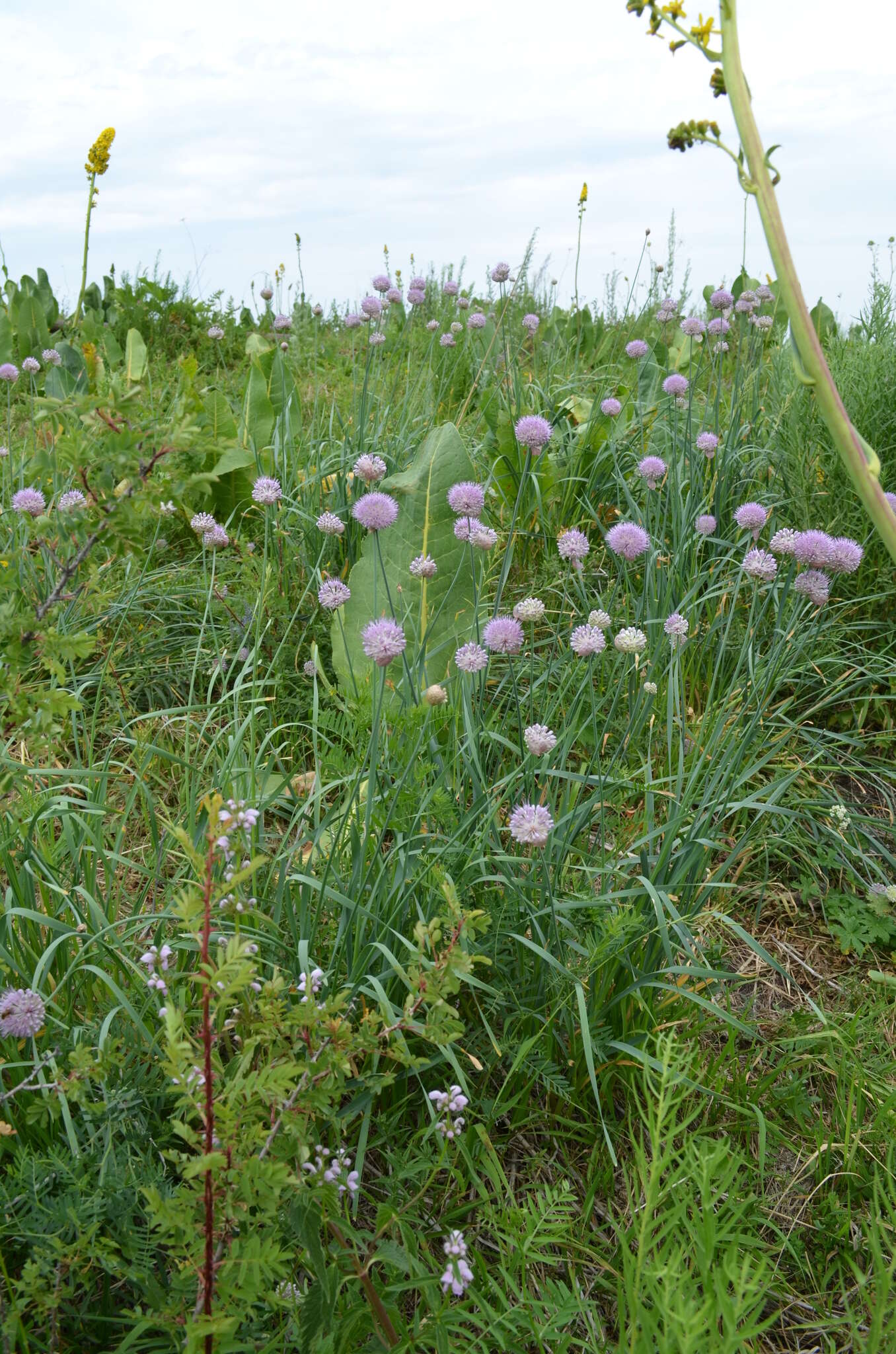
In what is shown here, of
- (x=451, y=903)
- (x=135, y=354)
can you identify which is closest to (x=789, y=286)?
(x=451, y=903)

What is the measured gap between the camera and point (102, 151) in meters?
3.65

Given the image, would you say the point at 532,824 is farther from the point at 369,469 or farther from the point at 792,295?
the point at 369,469

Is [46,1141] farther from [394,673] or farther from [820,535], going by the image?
[820,535]

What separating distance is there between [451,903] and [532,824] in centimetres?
45

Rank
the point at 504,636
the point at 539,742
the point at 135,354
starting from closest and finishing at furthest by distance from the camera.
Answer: the point at 539,742 → the point at 504,636 → the point at 135,354

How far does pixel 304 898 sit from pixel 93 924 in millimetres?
410

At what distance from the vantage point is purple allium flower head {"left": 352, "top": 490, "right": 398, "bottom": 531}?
249cm

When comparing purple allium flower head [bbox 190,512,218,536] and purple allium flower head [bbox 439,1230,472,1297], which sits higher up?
purple allium flower head [bbox 190,512,218,536]

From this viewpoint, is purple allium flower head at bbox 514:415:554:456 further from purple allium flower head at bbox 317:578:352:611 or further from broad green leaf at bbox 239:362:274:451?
broad green leaf at bbox 239:362:274:451

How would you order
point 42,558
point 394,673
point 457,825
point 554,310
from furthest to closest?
point 554,310
point 42,558
point 394,673
point 457,825

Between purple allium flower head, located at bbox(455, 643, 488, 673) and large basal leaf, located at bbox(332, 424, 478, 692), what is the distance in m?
0.67

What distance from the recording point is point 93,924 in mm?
1899

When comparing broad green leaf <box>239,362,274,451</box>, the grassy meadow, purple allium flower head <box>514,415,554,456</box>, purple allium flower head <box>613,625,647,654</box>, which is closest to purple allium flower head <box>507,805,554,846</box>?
the grassy meadow

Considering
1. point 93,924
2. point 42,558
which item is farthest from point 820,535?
point 42,558
